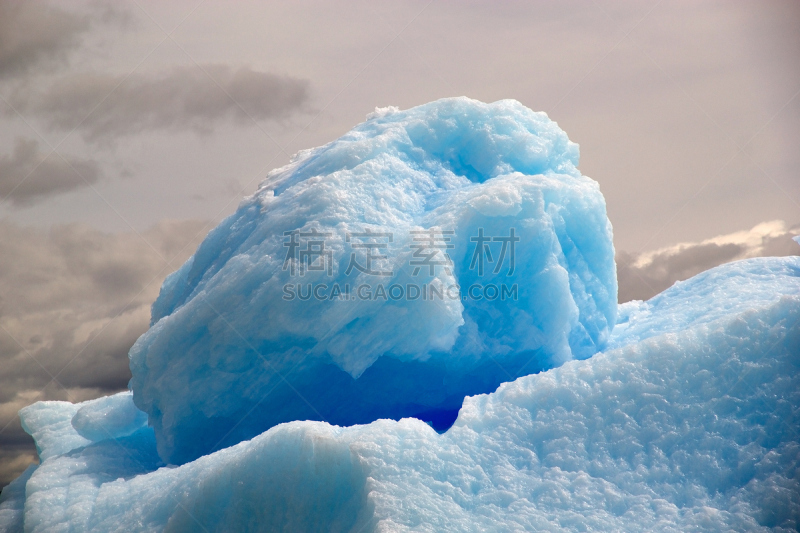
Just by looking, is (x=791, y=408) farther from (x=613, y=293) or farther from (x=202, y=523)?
(x=202, y=523)

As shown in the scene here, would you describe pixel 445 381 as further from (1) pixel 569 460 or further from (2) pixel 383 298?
(1) pixel 569 460

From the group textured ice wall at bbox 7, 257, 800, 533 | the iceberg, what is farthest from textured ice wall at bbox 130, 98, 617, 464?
textured ice wall at bbox 7, 257, 800, 533

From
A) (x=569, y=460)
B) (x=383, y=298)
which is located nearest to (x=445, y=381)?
(x=383, y=298)

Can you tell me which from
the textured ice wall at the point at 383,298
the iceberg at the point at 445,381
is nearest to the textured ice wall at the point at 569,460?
the iceberg at the point at 445,381

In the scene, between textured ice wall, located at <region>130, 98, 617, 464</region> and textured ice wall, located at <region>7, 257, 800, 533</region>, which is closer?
textured ice wall, located at <region>7, 257, 800, 533</region>

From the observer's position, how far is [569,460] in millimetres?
3598

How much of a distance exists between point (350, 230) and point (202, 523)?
2.47m

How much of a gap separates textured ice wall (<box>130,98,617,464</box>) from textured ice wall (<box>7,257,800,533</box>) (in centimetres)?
108

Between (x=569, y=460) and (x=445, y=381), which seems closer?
(x=569, y=460)

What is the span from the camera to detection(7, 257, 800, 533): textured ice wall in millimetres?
3260

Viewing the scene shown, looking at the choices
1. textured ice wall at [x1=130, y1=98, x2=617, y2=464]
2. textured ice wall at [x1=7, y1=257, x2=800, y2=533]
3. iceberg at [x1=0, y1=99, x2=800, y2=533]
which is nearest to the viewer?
textured ice wall at [x1=7, y1=257, x2=800, y2=533]

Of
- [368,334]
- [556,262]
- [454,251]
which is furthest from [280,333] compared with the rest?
[556,262]

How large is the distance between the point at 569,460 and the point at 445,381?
1.91 metres

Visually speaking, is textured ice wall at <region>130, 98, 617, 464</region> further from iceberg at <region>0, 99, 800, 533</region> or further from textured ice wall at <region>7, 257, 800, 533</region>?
textured ice wall at <region>7, 257, 800, 533</region>
